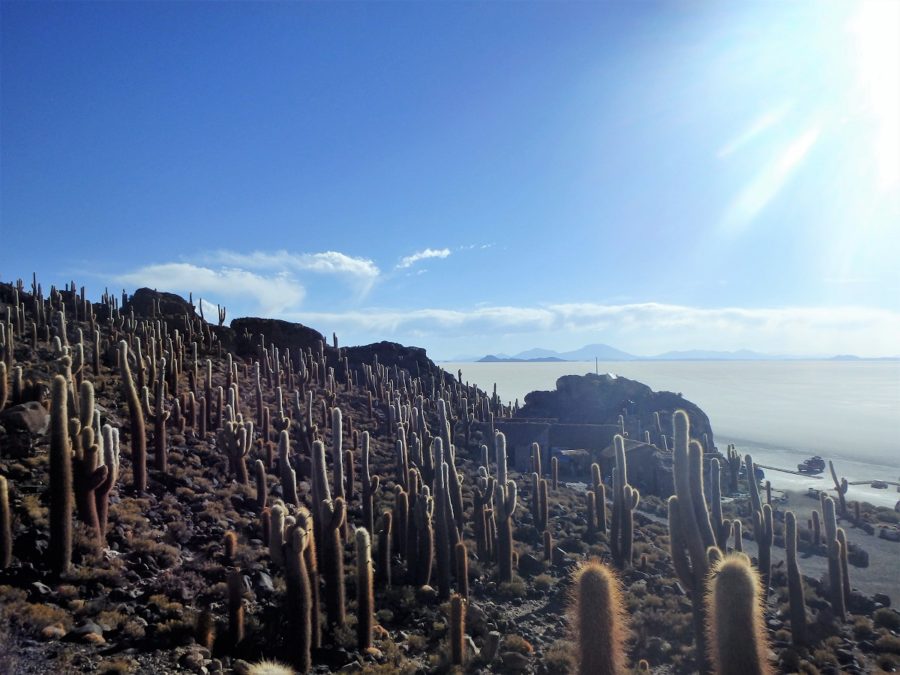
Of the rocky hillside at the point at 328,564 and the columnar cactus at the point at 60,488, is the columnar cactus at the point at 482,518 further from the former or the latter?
the columnar cactus at the point at 60,488

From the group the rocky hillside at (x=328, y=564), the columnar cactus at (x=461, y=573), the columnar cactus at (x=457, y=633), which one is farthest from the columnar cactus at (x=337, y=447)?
the columnar cactus at (x=457, y=633)

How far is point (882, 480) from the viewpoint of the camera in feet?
126

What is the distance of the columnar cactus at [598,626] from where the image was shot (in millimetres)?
5754

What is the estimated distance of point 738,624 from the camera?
5312 mm

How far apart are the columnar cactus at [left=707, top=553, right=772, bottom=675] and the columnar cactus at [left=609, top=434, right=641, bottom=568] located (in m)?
10.8

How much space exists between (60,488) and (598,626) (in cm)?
851

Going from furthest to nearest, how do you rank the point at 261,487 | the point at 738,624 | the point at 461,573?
the point at 261,487 < the point at 461,573 < the point at 738,624

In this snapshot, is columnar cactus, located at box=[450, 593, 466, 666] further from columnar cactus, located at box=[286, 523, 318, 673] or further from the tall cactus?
the tall cactus

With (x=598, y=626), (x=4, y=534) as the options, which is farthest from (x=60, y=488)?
(x=598, y=626)

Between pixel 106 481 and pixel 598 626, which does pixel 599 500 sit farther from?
pixel 106 481

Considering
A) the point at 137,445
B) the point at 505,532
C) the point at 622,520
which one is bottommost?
the point at 622,520

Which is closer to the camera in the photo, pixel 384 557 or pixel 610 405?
pixel 384 557

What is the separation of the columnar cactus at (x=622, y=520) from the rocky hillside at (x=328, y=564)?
0.06 m

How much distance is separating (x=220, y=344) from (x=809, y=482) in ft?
128
